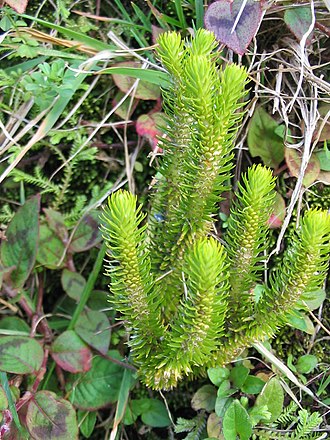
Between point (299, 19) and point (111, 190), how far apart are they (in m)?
0.81

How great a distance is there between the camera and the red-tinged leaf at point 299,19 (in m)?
1.62

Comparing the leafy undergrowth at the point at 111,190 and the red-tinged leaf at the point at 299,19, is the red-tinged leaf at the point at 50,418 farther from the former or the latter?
the red-tinged leaf at the point at 299,19

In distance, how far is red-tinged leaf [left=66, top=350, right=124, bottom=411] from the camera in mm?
1640

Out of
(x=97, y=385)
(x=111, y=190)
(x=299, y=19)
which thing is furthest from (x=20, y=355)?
(x=299, y=19)

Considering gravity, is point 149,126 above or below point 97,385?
above

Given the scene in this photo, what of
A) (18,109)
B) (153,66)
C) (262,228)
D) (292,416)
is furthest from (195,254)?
(18,109)

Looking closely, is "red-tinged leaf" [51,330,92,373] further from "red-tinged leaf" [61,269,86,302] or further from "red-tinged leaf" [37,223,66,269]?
"red-tinged leaf" [37,223,66,269]

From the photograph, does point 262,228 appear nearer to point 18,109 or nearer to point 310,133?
point 310,133

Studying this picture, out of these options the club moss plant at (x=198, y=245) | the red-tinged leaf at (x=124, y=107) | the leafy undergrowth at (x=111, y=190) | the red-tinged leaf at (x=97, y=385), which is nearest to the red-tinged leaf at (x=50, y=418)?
the leafy undergrowth at (x=111, y=190)

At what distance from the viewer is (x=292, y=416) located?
1558 mm

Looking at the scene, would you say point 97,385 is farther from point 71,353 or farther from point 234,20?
point 234,20

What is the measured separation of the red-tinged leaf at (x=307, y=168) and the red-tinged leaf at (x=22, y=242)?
0.81 meters

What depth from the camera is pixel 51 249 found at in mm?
1813

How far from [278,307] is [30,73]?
1150 millimetres
